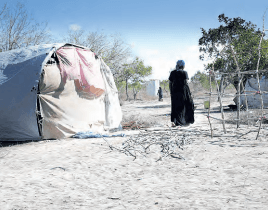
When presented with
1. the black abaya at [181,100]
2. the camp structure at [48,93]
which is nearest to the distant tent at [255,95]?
the black abaya at [181,100]

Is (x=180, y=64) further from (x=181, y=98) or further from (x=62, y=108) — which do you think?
(x=62, y=108)

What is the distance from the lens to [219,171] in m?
3.38

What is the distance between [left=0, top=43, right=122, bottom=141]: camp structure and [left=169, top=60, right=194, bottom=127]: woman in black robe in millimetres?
1871

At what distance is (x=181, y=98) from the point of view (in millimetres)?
6586

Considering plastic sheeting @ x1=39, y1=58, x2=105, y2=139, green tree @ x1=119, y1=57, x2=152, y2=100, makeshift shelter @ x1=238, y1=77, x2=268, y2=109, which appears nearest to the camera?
plastic sheeting @ x1=39, y1=58, x2=105, y2=139

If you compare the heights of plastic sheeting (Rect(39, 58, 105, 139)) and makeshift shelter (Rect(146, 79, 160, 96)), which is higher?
makeshift shelter (Rect(146, 79, 160, 96))

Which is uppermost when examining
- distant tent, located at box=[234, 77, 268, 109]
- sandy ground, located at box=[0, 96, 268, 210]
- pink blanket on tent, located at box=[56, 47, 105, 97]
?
pink blanket on tent, located at box=[56, 47, 105, 97]

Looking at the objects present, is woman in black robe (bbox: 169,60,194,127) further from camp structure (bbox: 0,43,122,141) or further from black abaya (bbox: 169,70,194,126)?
camp structure (bbox: 0,43,122,141)

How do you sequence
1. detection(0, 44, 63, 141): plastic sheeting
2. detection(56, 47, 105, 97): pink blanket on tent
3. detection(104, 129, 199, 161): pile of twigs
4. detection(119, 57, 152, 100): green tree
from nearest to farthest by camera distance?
detection(104, 129, 199, 161): pile of twigs → detection(0, 44, 63, 141): plastic sheeting → detection(56, 47, 105, 97): pink blanket on tent → detection(119, 57, 152, 100): green tree

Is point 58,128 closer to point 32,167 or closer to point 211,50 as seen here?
point 32,167

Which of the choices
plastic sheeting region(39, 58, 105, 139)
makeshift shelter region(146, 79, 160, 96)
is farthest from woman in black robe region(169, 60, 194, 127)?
makeshift shelter region(146, 79, 160, 96)

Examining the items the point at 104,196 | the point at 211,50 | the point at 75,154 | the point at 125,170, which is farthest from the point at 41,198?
the point at 211,50

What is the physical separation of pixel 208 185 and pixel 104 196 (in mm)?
1116

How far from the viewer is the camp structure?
18.4 feet
